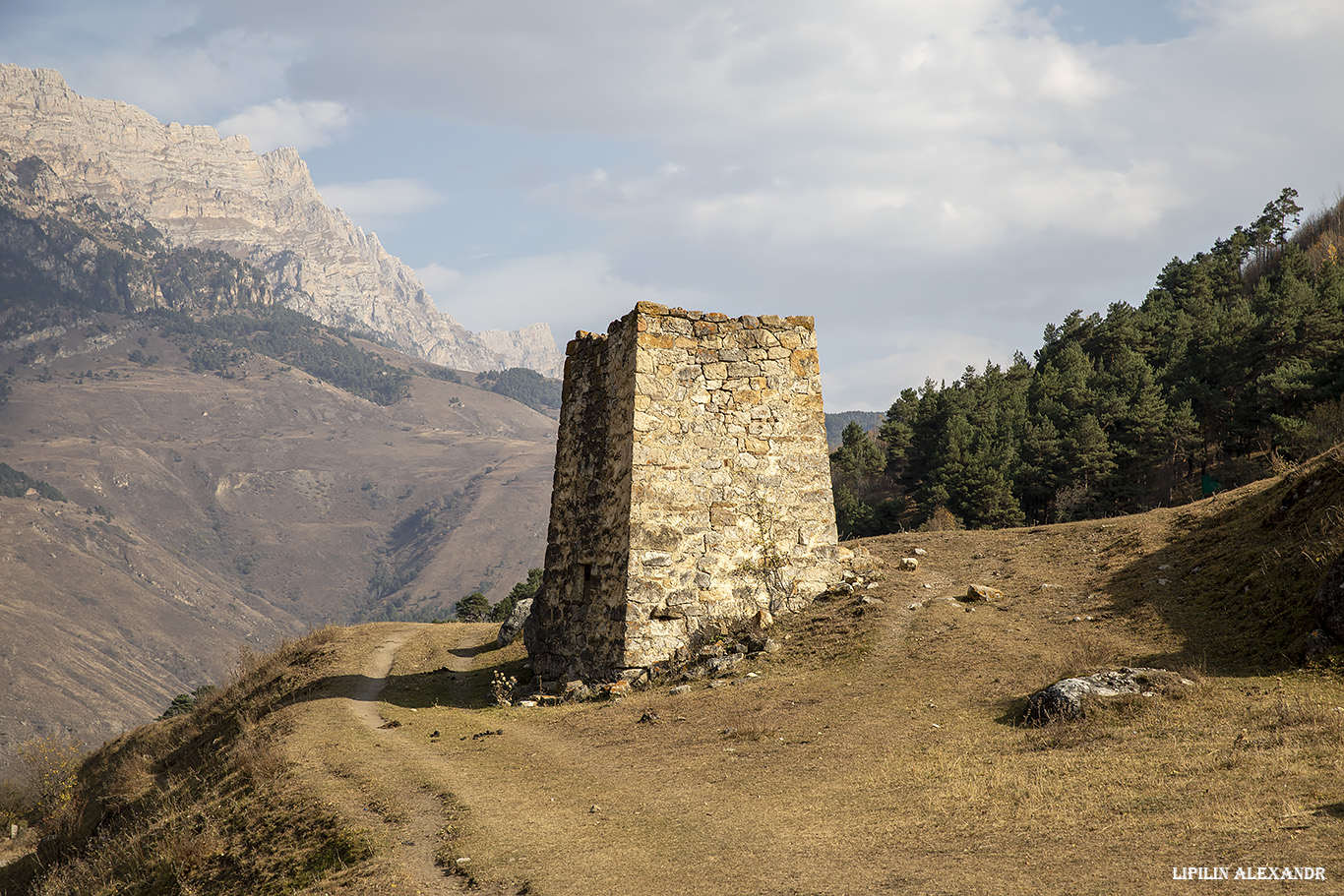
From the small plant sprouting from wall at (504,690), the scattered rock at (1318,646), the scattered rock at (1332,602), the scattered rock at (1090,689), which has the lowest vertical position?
the small plant sprouting from wall at (504,690)

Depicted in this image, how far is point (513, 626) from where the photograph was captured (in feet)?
81.1

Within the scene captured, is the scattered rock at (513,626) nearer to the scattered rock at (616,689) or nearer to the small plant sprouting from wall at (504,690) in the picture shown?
the small plant sprouting from wall at (504,690)

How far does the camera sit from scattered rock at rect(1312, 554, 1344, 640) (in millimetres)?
10086

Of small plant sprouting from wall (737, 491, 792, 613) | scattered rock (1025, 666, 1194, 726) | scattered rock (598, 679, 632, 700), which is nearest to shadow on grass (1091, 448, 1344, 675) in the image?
scattered rock (1025, 666, 1194, 726)

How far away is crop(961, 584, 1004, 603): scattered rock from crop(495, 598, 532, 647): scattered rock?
40.0 feet

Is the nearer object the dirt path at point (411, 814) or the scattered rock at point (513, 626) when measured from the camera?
the dirt path at point (411, 814)

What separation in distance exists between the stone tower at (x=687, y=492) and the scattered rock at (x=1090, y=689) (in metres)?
6.22

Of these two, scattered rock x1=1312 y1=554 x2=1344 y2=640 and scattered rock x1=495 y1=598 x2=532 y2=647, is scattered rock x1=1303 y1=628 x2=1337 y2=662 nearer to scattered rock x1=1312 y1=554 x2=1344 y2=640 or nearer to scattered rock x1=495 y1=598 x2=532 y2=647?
scattered rock x1=1312 y1=554 x2=1344 y2=640

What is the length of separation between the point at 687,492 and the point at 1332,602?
909 centimetres

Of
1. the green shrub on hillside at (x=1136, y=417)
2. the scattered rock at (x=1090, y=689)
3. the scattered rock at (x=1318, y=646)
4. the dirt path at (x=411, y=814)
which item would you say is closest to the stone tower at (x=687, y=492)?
the dirt path at (x=411, y=814)

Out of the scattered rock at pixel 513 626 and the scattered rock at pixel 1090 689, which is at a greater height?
the scattered rock at pixel 1090 689

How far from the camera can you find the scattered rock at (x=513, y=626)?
2409 cm

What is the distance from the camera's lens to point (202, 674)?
578 ft

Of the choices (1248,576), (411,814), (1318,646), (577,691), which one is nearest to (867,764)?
(411,814)
